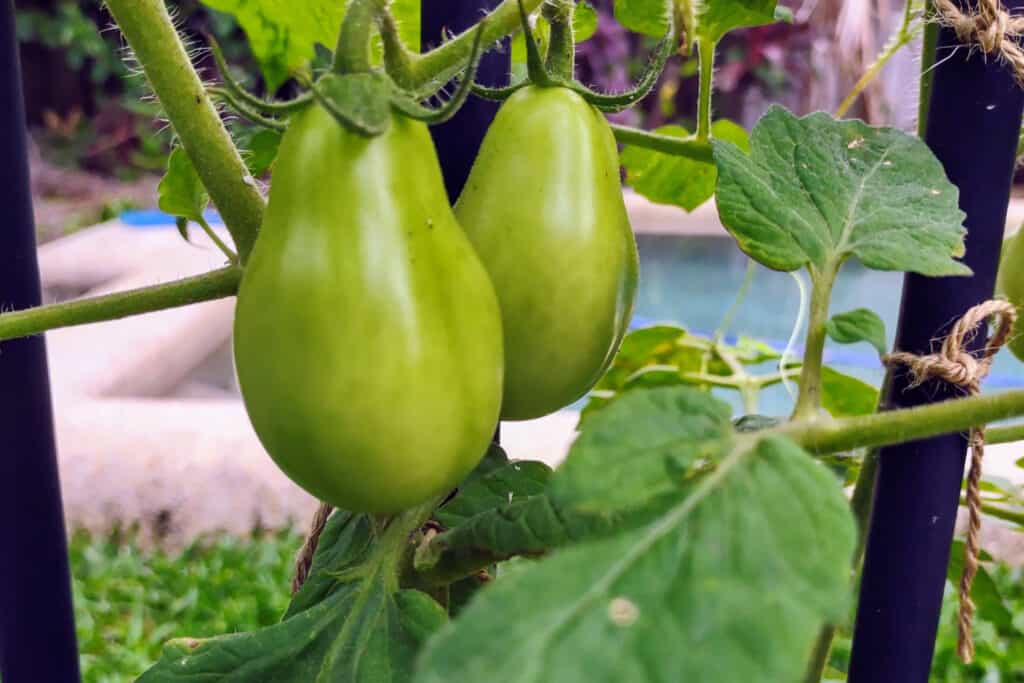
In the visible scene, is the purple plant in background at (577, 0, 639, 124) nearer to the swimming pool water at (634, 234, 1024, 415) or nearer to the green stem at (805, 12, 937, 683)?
the swimming pool water at (634, 234, 1024, 415)

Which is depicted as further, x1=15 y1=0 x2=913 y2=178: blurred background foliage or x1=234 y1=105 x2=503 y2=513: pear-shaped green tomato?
x1=15 y1=0 x2=913 y2=178: blurred background foliage

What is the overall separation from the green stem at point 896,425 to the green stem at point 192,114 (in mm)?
246

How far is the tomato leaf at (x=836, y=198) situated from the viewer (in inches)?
17.0

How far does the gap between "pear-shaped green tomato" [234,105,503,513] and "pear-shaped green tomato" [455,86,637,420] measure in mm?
49

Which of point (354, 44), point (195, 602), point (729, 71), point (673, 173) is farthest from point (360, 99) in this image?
point (729, 71)

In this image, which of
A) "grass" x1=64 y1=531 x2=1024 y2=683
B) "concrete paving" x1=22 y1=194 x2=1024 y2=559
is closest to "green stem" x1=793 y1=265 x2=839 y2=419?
"grass" x1=64 y1=531 x2=1024 y2=683

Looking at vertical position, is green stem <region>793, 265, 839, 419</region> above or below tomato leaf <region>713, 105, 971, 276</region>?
below

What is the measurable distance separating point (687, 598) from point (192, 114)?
0.30 metres

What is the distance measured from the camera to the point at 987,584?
2.61ft

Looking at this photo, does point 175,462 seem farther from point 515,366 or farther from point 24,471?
point 515,366

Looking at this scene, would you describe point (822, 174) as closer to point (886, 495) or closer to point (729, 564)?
point (886, 495)

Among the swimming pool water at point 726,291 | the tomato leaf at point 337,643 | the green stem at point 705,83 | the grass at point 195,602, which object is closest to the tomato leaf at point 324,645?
the tomato leaf at point 337,643

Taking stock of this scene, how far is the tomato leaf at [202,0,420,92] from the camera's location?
613mm

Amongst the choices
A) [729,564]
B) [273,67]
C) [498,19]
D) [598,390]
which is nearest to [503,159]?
[498,19]
